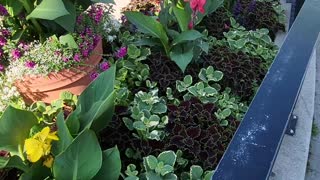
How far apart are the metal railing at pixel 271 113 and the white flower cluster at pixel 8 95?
43.3 inches

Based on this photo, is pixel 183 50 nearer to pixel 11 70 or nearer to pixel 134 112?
pixel 134 112

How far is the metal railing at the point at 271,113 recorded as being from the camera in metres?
0.98

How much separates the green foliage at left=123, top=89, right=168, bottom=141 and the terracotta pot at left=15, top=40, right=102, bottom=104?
0.28m

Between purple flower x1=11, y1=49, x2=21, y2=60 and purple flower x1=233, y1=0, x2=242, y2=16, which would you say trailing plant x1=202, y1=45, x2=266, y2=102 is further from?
purple flower x1=11, y1=49, x2=21, y2=60

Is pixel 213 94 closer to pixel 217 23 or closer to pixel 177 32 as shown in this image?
pixel 177 32

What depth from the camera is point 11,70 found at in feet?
6.35

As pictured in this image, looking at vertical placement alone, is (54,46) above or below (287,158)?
above

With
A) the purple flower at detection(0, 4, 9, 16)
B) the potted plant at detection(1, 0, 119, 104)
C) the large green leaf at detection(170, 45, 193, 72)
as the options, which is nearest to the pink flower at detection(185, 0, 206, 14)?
the large green leaf at detection(170, 45, 193, 72)

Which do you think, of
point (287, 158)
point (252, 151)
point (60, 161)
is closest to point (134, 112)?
point (60, 161)

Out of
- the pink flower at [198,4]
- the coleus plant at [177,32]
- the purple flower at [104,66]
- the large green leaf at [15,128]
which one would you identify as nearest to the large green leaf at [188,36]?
the coleus plant at [177,32]

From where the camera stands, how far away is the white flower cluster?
1.88m

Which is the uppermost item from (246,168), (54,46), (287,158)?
(246,168)

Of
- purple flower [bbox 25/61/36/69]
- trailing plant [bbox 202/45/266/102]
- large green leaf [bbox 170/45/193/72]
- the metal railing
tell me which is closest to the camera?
the metal railing

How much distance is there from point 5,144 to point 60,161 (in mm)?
230
